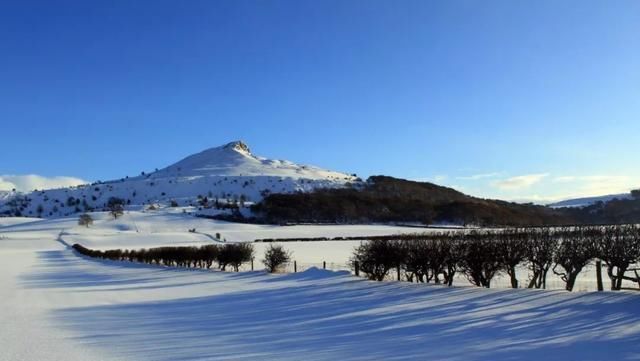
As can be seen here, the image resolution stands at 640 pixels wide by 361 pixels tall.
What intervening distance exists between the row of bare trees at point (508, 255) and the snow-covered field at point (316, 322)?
11.5ft

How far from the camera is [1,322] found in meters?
17.7

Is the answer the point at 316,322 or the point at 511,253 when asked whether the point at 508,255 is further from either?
the point at 316,322

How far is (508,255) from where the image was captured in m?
27.1

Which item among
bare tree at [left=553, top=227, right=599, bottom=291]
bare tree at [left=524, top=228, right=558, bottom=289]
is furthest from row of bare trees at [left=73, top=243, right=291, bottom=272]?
bare tree at [left=553, top=227, right=599, bottom=291]

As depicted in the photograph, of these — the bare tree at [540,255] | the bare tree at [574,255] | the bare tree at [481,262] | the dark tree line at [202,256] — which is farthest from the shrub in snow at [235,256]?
the bare tree at [574,255]

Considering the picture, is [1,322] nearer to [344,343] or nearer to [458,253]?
[344,343]

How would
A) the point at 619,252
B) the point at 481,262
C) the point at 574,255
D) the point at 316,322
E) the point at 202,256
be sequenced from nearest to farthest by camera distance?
the point at 316,322
the point at 619,252
the point at 481,262
the point at 574,255
the point at 202,256

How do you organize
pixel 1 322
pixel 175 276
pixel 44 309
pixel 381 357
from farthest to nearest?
pixel 175 276, pixel 44 309, pixel 1 322, pixel 381 357

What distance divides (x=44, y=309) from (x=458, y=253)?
16.3 meters

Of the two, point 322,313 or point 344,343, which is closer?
point 344,343

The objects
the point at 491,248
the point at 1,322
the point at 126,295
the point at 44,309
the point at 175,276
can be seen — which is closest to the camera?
the point at 1,322

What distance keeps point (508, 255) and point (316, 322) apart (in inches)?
530

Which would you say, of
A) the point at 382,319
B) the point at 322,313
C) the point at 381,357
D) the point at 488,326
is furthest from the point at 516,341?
the point at 322,313

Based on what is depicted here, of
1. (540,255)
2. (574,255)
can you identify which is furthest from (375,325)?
(574,255)
